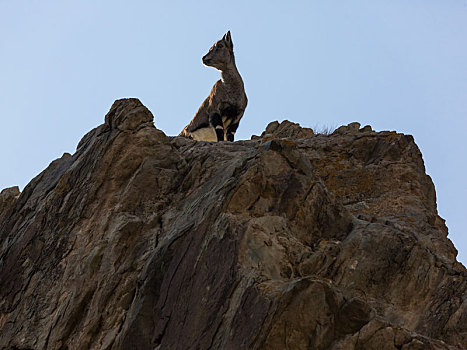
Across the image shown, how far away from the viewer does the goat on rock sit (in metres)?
18.6

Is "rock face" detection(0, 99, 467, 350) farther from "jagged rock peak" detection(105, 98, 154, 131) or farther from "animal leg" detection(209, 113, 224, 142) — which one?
"animal leg" detection(209, 113, 224, 142)

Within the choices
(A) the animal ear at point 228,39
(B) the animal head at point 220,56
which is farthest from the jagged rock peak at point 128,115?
(A) the animal ear at point 228,39

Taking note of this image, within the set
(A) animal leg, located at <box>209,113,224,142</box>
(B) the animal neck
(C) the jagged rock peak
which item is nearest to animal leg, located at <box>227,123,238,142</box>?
(A) animal leg, located at <box>209,113,224,142</box>

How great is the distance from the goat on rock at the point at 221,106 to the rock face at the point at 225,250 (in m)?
5.40

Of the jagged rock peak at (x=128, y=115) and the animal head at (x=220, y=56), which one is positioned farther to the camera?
A: the animal head at (x=220, y=56)

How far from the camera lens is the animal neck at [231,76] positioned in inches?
774

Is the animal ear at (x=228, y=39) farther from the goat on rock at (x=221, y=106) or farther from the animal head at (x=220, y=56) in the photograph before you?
the goat on rock at (x=221, y=106)

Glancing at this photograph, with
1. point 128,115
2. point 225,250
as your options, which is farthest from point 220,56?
point 225,250

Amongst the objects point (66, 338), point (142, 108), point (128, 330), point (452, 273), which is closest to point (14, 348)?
point (66, 338)

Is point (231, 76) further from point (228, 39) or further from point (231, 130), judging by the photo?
point (231, 130)

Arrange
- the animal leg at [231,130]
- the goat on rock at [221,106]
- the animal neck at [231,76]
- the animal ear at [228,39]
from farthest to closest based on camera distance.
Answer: the animal ear at [228,39] → the animal neck at [231,76] → the goat on rock at [221,106] → the animal leg at [231,130]

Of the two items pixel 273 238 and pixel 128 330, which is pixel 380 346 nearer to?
pixel 273 238

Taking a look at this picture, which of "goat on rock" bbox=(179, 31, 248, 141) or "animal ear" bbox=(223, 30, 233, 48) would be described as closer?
"goat on rock" bbox=(179, 31, 248, 141)

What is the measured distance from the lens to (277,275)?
27.9 feet
